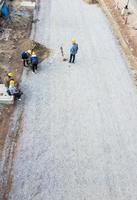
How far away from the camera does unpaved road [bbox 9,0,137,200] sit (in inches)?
563

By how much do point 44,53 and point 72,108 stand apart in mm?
6722

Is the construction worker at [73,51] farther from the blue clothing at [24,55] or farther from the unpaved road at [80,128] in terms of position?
the blue clothing at [24,55]

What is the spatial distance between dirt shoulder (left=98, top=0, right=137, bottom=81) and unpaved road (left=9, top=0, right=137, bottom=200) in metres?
0.69

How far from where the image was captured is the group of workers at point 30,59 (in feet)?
68.5

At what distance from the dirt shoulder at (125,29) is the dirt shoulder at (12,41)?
291 inches

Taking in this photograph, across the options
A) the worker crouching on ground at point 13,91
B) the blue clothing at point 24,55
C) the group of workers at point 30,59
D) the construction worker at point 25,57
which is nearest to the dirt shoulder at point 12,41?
the construction worker at point 25,57

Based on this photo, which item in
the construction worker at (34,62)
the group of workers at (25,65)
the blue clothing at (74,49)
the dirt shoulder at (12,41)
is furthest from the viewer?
the blue clothing at (74,49)

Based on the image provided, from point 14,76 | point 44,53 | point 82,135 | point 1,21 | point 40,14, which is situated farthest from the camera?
point 40,14

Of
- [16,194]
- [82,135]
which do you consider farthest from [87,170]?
[16,194]

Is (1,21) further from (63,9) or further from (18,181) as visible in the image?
(18,181)

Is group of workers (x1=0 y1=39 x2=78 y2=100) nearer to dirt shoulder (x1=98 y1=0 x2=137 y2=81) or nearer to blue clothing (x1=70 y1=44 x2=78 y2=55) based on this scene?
blue clothing (x1=70 y1=44 x2=78 y2=55)

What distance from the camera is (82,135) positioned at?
55.2 ft

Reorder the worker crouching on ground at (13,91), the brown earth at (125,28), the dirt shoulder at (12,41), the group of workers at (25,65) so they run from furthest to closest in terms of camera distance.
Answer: the brown earth at (125,28), the group of workers at (25,65), the worker crouching on ground at (13,91), the dirt shoulder at (12,41)

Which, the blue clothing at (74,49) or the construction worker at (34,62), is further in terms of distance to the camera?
the blue clothing at (74,49)
